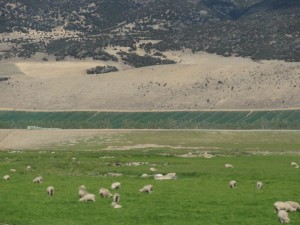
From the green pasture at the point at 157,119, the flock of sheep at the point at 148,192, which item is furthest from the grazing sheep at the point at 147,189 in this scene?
the green pasture at the point at 157,119

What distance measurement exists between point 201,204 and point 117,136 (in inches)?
2375

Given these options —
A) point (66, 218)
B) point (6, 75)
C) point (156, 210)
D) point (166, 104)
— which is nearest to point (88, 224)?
point (66, 218)

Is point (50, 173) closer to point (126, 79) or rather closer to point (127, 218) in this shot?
point (127, 218)

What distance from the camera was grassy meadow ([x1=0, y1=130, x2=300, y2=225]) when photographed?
3080 cm

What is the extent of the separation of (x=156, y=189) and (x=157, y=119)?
81.3 metres

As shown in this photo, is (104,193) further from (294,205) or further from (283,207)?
(294,205)

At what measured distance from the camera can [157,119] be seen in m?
120

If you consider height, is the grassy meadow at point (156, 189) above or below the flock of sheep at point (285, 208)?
below

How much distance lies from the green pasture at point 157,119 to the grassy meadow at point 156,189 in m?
27.7

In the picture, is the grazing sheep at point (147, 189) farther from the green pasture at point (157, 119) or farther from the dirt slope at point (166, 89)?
the dirt slope at point (166, 89)

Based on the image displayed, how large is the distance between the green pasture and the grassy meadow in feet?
90.9

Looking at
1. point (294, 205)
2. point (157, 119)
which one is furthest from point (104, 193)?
point (157, 119)

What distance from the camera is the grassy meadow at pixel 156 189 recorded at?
30797 mm

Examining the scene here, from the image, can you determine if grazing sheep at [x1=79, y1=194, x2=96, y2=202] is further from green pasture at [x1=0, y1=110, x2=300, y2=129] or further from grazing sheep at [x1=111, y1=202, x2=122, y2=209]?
green pasture at [x1=0, y1=110, x2=300, y2=129]
